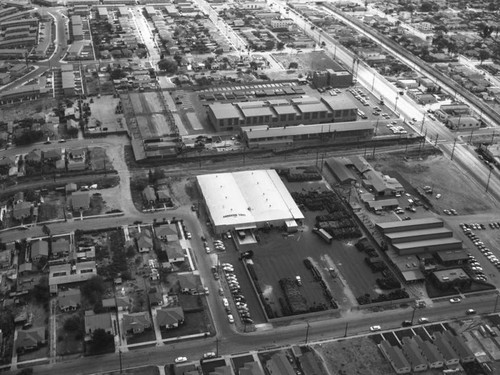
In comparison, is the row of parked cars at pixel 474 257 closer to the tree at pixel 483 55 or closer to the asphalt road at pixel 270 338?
the asphalt road at pixel 270 338

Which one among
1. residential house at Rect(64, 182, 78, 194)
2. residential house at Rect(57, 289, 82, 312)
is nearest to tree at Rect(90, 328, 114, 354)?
residential house at Rect(57, 289, 82, 312)

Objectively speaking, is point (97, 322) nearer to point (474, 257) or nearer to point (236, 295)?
point (236, 295)

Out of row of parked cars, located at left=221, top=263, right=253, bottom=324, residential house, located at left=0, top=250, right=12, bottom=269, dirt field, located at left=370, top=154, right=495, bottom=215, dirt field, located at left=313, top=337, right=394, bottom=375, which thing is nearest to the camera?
dirt field, located at left=313, top=337, right=394, bottom=375

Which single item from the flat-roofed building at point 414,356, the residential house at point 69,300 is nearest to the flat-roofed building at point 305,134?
the residential house at point 69,300

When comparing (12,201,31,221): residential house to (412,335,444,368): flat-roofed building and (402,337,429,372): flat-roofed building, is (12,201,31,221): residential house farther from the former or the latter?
(412,335,444,368): flat-roofed building

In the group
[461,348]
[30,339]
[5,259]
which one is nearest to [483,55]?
[461,348]

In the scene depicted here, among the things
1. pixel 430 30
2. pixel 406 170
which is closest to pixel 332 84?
pixel 406 170
